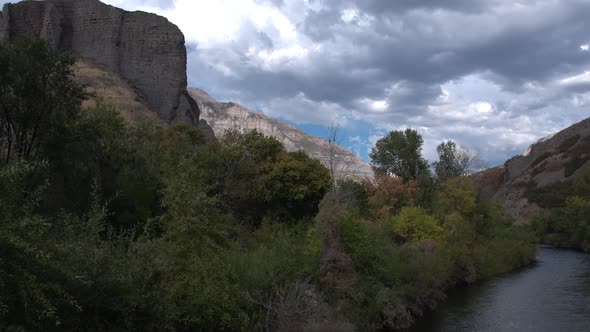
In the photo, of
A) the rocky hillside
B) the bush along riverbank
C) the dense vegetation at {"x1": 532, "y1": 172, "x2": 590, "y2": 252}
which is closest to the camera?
the bush along riverbank

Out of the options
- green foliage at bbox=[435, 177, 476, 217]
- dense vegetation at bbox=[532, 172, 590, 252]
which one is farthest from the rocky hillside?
green foliage at bbox=[435, 177, 476, 217]

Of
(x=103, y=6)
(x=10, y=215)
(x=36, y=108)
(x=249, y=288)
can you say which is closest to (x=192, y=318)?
(x=249, y=288)

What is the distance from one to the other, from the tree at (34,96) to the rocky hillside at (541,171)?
90276 millimetres

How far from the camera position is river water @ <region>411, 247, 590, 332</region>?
93.0 feet

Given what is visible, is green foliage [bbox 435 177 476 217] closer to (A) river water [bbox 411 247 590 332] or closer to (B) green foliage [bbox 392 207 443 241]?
(B) green foliage [bbox 392 207 443 241]

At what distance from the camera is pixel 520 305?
3338 centimetres

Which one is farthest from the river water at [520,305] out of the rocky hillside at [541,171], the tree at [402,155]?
the rocky hillside at [541,171]

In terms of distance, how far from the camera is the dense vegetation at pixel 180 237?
12.6 m

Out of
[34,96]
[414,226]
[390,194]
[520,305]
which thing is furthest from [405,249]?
[34,96]

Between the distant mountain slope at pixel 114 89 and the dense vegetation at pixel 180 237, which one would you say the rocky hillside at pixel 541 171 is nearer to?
the distant mountain slope at pixel 114 89

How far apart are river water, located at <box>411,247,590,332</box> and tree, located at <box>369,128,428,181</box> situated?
17.6 metres

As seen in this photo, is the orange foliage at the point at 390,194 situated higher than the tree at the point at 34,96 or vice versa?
the tree at the point at 34,96

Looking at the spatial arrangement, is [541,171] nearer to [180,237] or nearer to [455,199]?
[455,199]

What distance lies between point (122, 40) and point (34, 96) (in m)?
65.6
